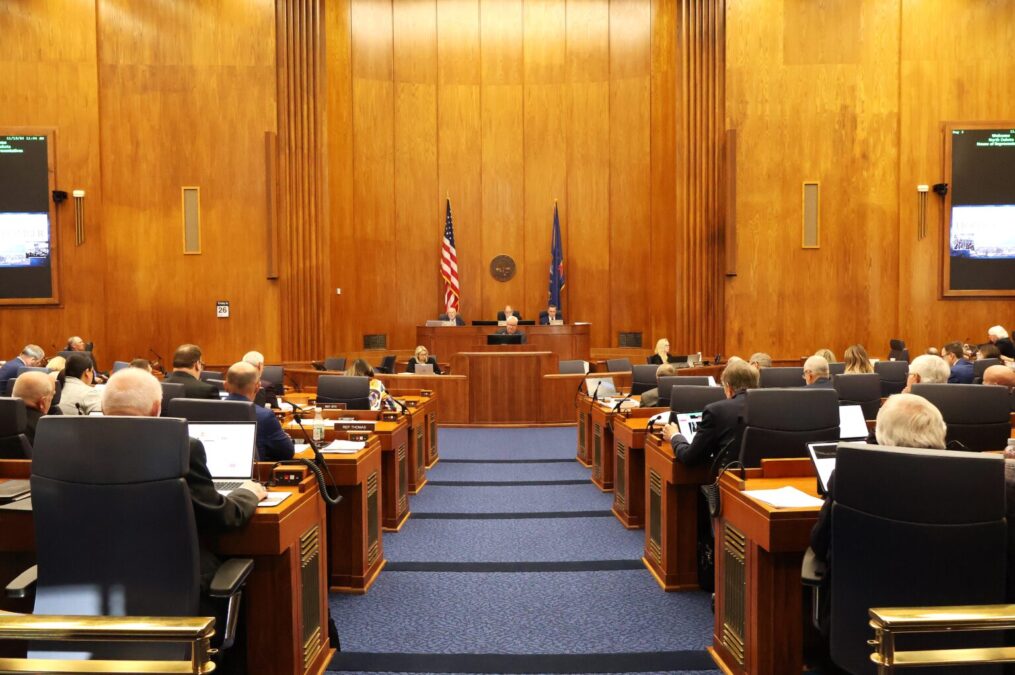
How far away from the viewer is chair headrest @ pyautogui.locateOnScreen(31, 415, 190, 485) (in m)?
2.43

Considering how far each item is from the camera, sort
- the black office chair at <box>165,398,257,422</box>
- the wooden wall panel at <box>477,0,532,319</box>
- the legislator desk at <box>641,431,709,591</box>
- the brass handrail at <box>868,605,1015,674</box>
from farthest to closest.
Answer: the wooden wall panel at <box>477,0,532,319</box>
the legislator desk at <box>641,431,709,591</box>
the black office chair at <box>165,398,257,422</box>
the brass handrail at <box>868,605,1015,674</box>

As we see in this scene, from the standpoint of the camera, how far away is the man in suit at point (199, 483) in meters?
2.69

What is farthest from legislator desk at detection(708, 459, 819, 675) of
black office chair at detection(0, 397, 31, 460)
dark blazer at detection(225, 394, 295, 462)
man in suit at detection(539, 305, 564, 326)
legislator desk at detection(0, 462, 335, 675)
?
man in suit at detection(539, 305, 564, 326)

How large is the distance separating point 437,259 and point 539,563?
10.8 m

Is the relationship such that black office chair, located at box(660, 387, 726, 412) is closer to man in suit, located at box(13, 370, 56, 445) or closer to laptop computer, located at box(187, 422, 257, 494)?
laptop computer, located at box(187, 422, 257, 494)

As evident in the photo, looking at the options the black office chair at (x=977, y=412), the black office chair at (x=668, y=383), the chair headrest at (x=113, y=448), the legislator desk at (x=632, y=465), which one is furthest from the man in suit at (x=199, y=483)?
the black office chair at (x=668, y=383)

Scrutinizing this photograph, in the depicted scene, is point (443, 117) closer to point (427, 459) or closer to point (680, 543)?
point (427, 459)

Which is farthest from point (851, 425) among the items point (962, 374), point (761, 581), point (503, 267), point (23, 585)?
point (503, 267)

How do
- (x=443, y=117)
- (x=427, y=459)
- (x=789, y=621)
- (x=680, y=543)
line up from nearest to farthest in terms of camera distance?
1. (x=789, y=621)
2. (x=680, y=543)
3. (x=427, y=459)
4. (x=443, y=117)

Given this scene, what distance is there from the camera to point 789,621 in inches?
125

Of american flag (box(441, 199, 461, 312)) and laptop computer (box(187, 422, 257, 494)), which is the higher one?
american flag (box(441, 199, 461, 312))

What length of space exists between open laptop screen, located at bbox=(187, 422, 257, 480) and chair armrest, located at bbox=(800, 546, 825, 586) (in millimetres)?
2191

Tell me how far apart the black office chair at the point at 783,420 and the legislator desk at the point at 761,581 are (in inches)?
17.5

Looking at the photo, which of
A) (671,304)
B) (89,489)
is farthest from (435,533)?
(671,304)
